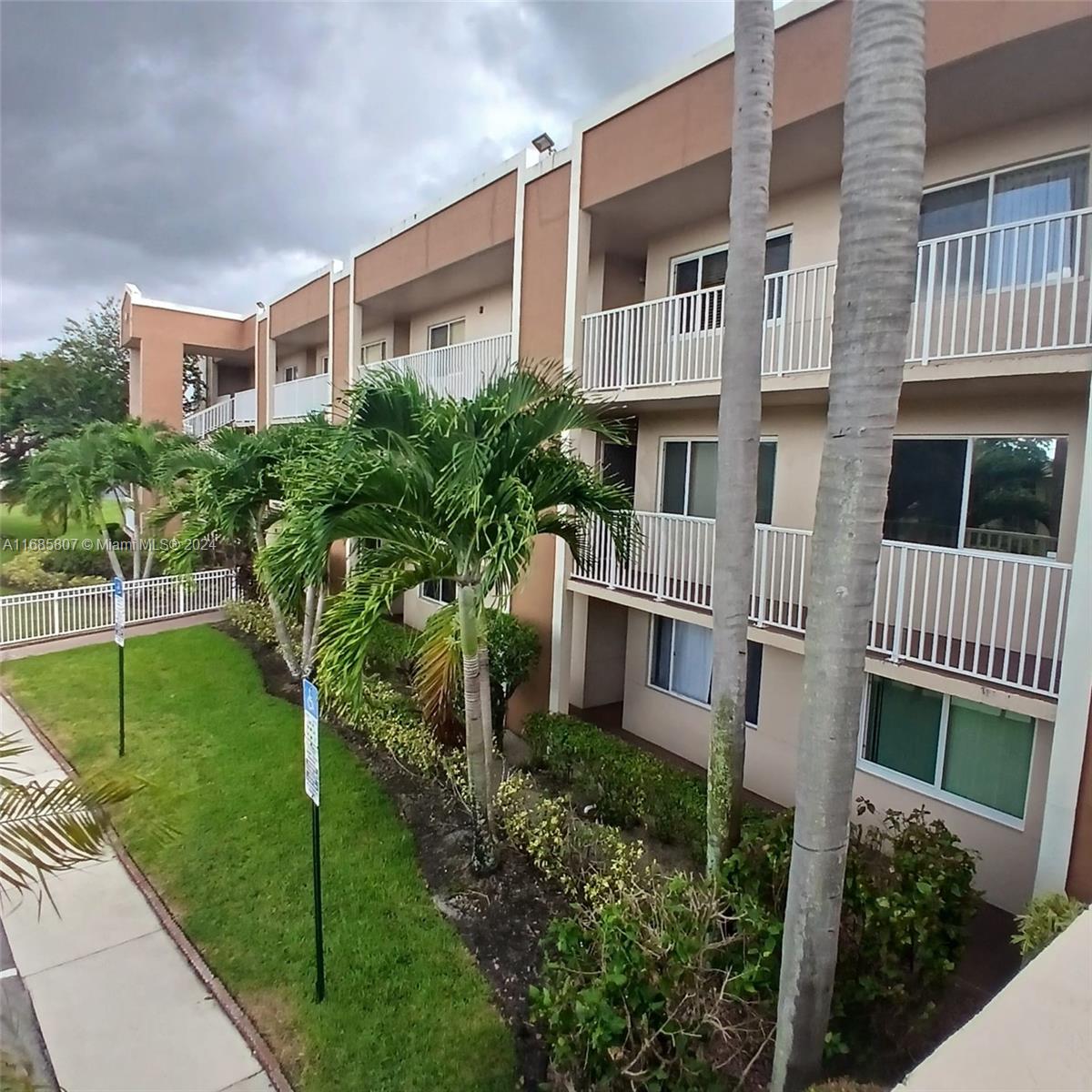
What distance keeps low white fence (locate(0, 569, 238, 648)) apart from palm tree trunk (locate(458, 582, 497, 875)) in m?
10.9

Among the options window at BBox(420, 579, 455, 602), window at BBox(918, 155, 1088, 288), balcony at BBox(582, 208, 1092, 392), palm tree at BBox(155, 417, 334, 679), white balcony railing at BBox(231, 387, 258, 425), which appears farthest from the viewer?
white balcony railing at BBox(231, 387, 258, 425)

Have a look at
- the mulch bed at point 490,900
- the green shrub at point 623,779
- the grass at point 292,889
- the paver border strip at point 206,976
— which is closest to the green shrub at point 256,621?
the grass at point 292,889

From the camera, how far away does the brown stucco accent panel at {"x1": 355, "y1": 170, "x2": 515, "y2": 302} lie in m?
11.3

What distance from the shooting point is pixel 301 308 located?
1891 cm

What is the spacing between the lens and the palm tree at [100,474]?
18250 mm

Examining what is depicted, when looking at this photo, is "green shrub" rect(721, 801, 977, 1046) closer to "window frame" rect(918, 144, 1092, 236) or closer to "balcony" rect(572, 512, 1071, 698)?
"balcony" rect(572, 512, 1071, 698)

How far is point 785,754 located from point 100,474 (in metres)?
18.0

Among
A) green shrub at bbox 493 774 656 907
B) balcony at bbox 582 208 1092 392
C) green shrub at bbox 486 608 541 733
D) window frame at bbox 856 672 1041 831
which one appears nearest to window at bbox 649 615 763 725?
window frame at bbox 856 672 1041 831

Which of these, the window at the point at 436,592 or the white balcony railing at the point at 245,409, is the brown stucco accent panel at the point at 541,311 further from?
the white balcony railing at the point at 245,409

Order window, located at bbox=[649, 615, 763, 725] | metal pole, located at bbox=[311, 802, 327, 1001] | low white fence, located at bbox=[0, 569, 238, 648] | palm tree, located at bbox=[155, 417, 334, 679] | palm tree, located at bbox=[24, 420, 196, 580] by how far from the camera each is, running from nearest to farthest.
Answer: metal pole, located at bbox=[311, 802, 327, 1001] → window, located at bbox=[649, 615, 763, 725] → palm tree, located at bbox=[155, 417, 334, 679] → low white fence, located at bbox=[0, 569, 238, 648] → palm tree, located at bbox=[24, 420, 196, 580]

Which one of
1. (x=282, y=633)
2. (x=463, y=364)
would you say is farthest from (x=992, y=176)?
(x=282, y=633)

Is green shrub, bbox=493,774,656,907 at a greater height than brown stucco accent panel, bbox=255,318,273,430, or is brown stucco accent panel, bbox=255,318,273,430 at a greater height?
brown stucco accent panel, bbox=255,318,273,430

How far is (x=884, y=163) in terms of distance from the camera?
A: 3.29m

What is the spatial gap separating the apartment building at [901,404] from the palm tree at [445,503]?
7.85ft
